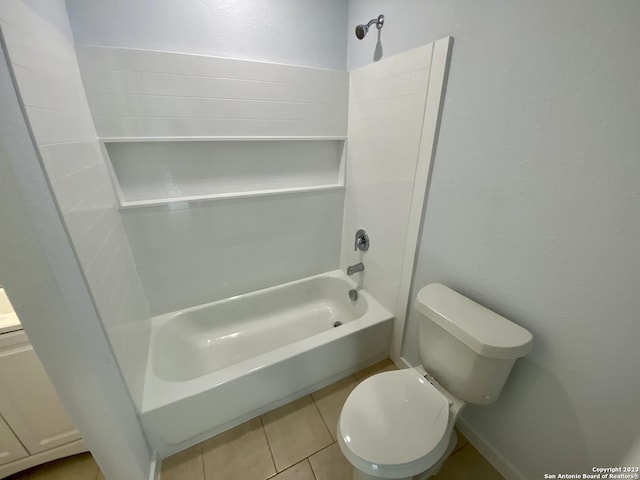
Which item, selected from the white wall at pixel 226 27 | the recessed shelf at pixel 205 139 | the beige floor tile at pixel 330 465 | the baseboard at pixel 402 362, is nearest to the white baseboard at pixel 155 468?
the beige floor tile at pixel 330 465

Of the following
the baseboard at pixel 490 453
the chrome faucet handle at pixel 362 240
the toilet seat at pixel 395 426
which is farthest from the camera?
the chrome faucet handle at pixel 362 240

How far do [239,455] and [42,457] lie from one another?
0.80 metres

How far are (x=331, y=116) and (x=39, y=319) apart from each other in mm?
1585

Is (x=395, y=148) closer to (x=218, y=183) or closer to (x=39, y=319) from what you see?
(x=218, y=183)

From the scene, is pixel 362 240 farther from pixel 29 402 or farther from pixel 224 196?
pixel 29 402

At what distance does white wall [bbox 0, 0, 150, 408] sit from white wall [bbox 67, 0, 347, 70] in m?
0.13

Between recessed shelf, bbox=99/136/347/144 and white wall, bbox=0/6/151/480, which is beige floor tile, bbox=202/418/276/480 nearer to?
white wall, bbox=0/6/151/480

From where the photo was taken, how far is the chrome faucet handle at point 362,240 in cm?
165

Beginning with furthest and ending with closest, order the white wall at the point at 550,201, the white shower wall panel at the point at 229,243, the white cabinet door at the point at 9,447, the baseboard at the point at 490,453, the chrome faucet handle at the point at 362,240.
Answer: the chrome faucet handle at the point at 362,240 < the white shower wall panel at the point at 229,243 < the baseboard at the point at 490,453 < the white cabinet door at the point at 9,447 < the white wall at the point at 550,201

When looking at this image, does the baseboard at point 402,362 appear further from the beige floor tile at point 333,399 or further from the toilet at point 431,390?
the toilet at point 431,390

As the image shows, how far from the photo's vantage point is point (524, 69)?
76 centimetres

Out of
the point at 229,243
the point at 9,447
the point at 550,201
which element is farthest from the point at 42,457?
the point at 550,201

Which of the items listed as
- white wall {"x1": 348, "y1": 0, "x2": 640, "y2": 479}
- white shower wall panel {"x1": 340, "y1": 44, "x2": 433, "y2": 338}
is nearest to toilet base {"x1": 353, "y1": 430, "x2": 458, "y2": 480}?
white wall {"x1": 348, "y1": 0, "x2": 640, "y2": 479}

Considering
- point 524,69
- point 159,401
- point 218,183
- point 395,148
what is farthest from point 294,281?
point 524,69
